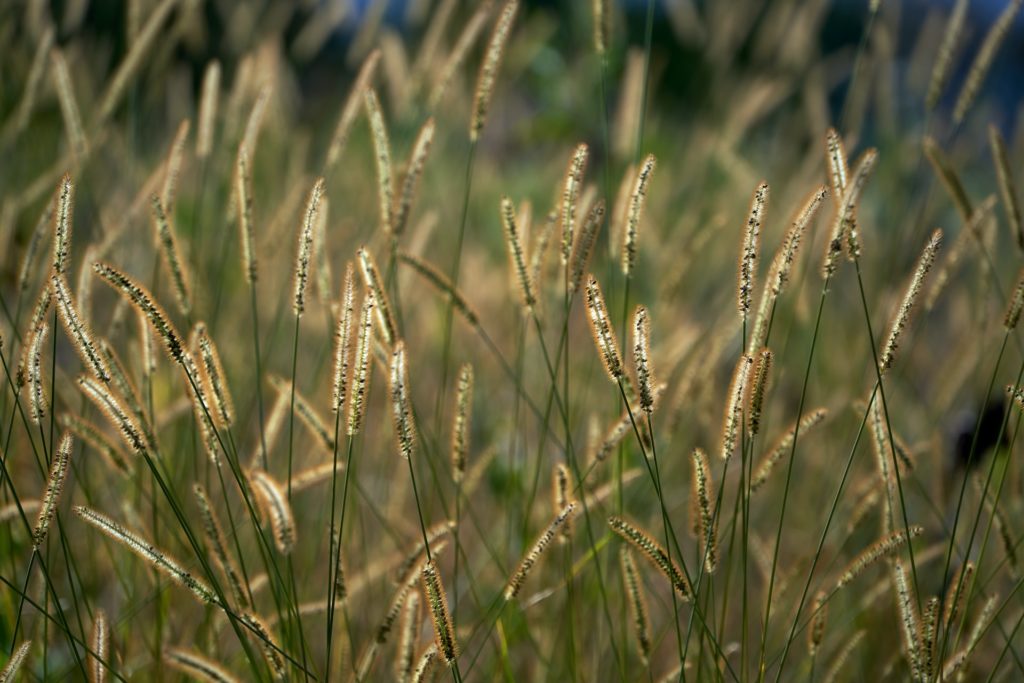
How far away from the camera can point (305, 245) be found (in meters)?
0.87

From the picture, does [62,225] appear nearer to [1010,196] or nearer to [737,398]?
[737,398]

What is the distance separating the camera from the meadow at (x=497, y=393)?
95cm

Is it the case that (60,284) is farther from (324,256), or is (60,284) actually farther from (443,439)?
(443,439)

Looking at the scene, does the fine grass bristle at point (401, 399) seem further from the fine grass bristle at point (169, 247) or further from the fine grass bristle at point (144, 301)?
the fine grass bristle at point (169, 247)

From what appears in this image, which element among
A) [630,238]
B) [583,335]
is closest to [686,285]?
[583,335]

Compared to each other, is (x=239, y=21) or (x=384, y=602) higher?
Answer: (x=239, y=21)

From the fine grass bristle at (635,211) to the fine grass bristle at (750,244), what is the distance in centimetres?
10

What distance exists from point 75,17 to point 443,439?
100 cm

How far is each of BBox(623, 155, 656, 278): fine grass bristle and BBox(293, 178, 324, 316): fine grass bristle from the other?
0.87 feet

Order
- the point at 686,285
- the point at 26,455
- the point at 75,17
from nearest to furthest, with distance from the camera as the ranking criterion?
the point at 26,455 < the point at 75,17 < the point at 686,285

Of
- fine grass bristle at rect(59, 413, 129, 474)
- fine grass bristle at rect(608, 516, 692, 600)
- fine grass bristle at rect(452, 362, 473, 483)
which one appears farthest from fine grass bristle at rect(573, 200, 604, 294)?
fine grass bristle at rect(59, 413, 129, 474)

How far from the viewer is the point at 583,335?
2.82 metres

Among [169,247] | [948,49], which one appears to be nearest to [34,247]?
[169,247]

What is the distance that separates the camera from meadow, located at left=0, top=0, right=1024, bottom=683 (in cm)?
95
